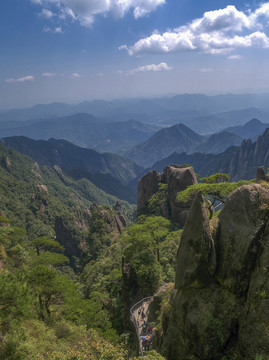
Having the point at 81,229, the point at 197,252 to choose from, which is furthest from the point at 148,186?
the point at 197,252

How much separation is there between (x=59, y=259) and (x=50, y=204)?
97.1 meters

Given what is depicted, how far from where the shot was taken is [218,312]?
11578 millimetres

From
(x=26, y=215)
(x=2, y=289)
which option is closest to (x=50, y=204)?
(x=26, y=215)

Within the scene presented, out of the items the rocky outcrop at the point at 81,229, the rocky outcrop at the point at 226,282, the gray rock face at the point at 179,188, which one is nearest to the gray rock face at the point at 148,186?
the gray rock face at the point at 179,188

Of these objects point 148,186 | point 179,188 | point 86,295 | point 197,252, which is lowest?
point 86,295

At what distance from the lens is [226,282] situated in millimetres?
11586

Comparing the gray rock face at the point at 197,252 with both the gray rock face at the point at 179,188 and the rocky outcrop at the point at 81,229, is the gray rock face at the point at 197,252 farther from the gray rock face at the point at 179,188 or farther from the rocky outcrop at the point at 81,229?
the rocky outcrop at the point at 81,229

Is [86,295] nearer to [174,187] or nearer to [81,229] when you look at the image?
[174,187]

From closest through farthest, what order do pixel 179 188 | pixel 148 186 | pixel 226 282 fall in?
pixel 226 282
pixel 179 188
pixel 148 186

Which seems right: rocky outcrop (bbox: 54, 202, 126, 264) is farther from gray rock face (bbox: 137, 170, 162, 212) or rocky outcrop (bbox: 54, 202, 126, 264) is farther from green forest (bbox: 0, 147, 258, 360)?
green forest (bbox: 0, 147, 258, 360)

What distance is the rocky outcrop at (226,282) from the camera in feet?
34.1

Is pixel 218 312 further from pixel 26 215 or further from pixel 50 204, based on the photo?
pixel 50 204

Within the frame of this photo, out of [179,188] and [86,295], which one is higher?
[179,188]

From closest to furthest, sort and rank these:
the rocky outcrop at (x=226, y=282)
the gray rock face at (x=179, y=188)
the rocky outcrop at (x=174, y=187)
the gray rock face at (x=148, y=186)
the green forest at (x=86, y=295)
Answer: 1. the rocky outcrop at (x=226, y=282)
2. the green forest at (x=86, y=295)
3. the gray rock face at (x=179, y=188)
4. the rocky outcrop at (x=174, y=187)
5. the gray rock face at (x=148, y=186)
